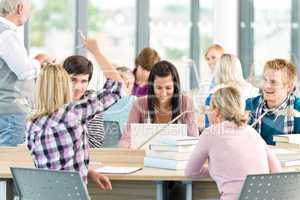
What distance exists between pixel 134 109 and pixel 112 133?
37 cm

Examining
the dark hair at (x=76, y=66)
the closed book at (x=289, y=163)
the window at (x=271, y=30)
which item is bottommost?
the closed book at (x=289, y=163)

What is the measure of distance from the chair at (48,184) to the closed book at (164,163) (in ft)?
2.11

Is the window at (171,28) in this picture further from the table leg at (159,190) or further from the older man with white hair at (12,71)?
the table leg at (159,190)

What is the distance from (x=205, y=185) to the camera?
3504 millimetres

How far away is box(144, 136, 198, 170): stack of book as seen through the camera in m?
3.54

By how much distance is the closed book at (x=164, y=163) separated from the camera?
353 cm

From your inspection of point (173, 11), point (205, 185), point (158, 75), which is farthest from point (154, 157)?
point (173, 11)

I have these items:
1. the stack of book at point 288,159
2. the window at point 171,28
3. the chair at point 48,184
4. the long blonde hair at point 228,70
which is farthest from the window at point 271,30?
the chair at point 48,184

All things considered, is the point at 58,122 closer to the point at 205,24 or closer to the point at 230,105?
the point at 230,105

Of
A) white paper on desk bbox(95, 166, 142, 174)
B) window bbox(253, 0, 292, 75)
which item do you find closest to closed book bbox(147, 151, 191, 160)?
white paper on desk bbox(95, 166, 142, 174)

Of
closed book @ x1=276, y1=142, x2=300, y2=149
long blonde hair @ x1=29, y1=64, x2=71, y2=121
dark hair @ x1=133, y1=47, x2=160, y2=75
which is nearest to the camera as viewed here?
long blonde hair @ x1=29, y1=64, x2=71, y2=121

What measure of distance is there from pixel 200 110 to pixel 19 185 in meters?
2.12

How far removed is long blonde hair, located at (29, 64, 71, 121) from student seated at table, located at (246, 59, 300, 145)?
142cm

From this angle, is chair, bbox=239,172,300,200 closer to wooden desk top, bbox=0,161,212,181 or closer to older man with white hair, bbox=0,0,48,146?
wooden desk top, bbox=0,161,212,181
